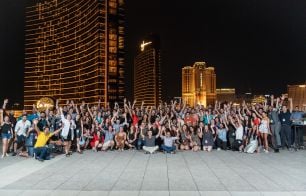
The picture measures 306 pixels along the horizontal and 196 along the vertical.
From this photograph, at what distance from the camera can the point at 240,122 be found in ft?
55.3

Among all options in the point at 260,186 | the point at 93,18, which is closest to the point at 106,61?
the point at 93,18

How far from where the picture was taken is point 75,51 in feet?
500

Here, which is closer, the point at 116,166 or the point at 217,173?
the point at 217,173

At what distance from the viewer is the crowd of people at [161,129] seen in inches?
637

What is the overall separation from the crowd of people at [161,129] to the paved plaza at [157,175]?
1.33 metres

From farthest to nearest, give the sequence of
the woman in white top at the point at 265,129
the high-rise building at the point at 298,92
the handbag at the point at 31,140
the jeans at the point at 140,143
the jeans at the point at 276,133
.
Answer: the high-rise building at the point at 298,92 < the jeans at the point at 140,143 < the jeans at the point at 276,133 < the woman in white top at the point at 265,129 < the handbag at the point at 31,140

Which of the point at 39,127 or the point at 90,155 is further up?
the point at 39,127

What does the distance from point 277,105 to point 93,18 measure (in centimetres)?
12547

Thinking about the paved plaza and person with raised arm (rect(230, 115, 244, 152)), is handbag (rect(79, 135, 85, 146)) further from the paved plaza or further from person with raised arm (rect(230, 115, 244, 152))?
person with raised arm (rect(230, 115, 244, 152))

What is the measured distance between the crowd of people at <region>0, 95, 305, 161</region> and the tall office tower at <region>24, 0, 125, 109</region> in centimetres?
11500

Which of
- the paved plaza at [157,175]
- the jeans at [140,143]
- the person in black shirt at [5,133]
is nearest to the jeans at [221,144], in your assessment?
the paved plaza at [157,175]

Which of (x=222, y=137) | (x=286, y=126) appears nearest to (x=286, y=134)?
(x=286, y=126)

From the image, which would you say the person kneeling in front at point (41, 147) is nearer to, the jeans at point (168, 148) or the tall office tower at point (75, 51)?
the jeans at point (168, 148)

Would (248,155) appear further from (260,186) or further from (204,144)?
(260,186)
